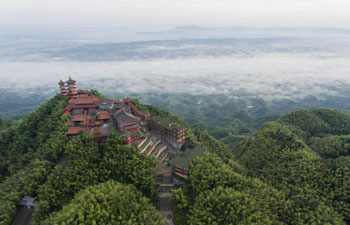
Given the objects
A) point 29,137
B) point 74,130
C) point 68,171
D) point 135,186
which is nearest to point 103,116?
point 74,130

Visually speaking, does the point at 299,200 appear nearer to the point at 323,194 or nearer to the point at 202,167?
the point at 323,194

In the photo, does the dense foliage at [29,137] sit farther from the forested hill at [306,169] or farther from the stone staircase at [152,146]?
the forested hill at [306,169]

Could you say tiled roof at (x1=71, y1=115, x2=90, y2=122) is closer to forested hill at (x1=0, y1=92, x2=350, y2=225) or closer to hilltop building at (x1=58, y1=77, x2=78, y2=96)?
forested hill at (x1=0, y1=92, x2=350, y2=225)

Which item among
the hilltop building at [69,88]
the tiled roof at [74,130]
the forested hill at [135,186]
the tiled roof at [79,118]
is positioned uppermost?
the hilltop building at [69,88]

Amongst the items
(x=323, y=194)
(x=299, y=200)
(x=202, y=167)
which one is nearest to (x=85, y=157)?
(x=202, y=167)

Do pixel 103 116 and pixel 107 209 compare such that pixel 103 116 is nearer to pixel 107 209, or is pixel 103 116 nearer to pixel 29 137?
pixel 29 137

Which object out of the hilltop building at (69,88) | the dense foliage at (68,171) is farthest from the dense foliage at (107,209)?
the hilltop building at (69,88)

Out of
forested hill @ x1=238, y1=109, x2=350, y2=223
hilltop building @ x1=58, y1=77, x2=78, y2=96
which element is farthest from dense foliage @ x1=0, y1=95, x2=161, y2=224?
forested hill @ x1=238, y1=109, x2=350, y2=223
